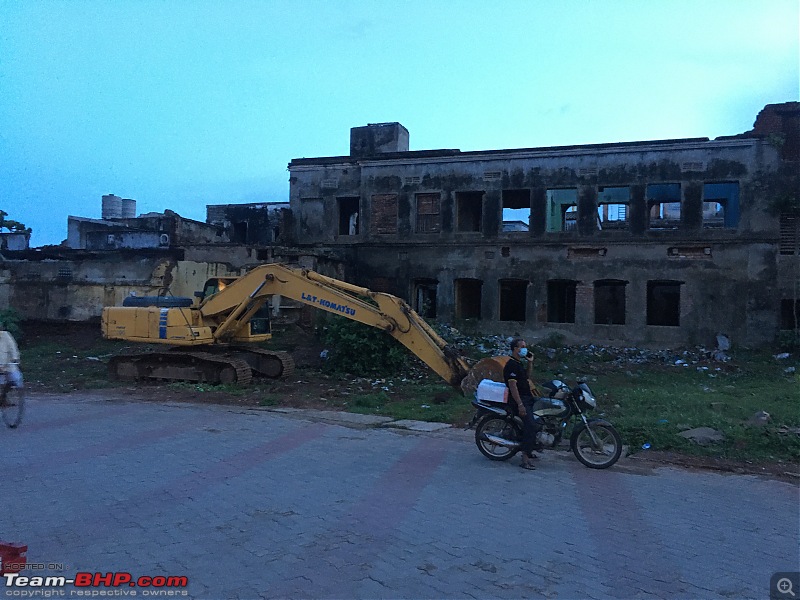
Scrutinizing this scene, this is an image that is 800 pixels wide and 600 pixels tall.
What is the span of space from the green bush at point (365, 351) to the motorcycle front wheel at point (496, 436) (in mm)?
7931

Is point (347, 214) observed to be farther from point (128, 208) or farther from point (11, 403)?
point (128, 208)

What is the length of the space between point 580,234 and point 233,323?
1372cm

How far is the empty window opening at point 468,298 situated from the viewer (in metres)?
24.8

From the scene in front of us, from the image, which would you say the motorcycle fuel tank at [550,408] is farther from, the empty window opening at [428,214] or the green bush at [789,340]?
the empty window opening at [428,214]

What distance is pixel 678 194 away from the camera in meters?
22.5

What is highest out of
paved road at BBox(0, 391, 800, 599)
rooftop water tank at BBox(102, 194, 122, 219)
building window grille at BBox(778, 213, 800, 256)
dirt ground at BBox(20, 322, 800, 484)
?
rooftop water tank at BBox(102, 194, 122, 219)

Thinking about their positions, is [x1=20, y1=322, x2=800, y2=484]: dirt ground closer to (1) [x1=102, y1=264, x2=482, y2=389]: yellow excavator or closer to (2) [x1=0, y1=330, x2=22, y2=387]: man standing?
(1) [x1=102, y1=264, x2=482, y2=389]: yellow excavator

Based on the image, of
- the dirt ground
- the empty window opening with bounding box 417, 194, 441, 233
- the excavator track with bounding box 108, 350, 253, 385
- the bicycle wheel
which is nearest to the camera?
the dirt ground

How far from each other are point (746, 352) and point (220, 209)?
29608 mm

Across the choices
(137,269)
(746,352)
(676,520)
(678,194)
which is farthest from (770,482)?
(137,269)

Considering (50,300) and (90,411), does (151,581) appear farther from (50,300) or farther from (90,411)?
(50,300)

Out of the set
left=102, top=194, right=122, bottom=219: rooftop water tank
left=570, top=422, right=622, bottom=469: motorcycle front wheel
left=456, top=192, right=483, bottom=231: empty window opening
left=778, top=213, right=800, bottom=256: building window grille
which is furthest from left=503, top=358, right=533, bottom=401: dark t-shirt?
left=102, top=194, right=122, bottom=219: rooftop water tank

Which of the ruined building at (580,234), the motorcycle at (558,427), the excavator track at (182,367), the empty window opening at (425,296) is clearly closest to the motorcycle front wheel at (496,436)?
the motorcycle at (558,427)

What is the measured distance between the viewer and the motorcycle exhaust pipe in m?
8.00
